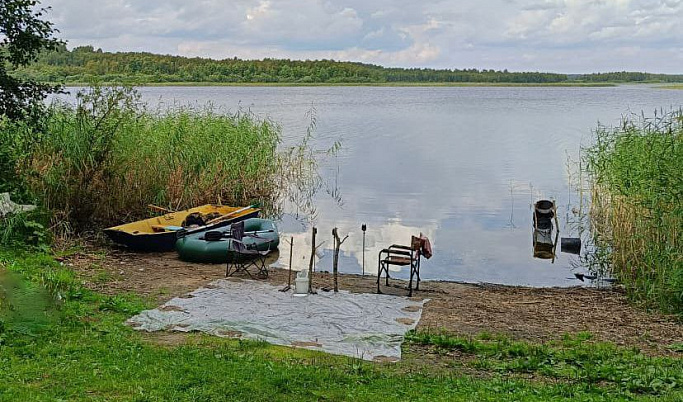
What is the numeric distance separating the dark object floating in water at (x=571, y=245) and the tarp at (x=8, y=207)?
9825 mm

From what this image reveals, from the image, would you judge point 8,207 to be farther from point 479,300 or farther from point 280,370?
point 479,300

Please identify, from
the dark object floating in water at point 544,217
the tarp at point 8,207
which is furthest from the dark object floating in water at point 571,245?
the tarp at point 8,207

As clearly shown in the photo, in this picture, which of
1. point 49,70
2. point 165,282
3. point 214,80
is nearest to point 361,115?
point 214,80

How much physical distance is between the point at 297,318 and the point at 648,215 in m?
5.45

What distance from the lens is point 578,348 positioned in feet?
22.1

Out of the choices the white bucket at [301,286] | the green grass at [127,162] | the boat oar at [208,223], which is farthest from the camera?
the boat oar at [208,223]

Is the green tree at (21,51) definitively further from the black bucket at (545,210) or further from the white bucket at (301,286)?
the black bucket at (545,210)

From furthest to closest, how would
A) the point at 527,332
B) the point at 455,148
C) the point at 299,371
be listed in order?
the point at 455,148, the point at 527,332, the point at 299,371

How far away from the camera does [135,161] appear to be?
42.8 feet

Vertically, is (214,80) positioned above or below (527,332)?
above

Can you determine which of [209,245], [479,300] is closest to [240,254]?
[209,245]

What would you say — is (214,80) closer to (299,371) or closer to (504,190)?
(504,190)

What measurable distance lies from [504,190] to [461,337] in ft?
50.3

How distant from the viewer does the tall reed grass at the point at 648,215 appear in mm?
9070
